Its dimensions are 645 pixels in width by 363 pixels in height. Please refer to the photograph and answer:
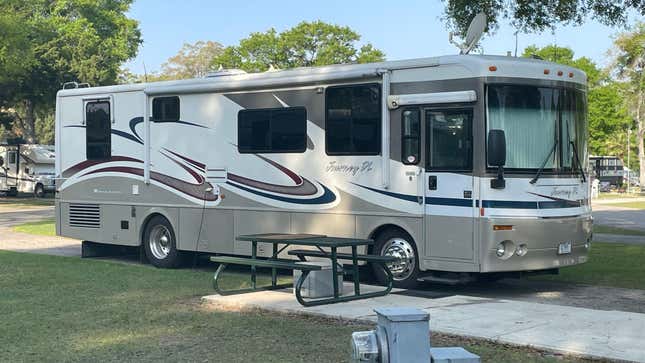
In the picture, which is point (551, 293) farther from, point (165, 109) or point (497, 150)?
point (165, 109)

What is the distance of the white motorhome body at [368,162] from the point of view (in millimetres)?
10516

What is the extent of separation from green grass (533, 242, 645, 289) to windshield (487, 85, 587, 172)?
2.23 m

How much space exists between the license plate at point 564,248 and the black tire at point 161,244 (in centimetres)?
647

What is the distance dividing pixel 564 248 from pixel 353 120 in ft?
11.2

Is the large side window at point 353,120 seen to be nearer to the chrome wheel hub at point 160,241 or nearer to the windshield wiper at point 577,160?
the windshield wiper at point 577,160

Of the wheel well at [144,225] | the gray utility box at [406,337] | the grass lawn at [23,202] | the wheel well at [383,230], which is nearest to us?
the gray utility box at [406,337]

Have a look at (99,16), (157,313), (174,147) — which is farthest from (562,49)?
(157,313)

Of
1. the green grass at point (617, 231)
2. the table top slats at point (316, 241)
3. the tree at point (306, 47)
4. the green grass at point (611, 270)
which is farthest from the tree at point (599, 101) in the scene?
the table top slats at point (316, 241)

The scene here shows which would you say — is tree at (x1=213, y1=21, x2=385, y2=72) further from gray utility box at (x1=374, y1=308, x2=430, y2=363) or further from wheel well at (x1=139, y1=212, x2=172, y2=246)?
gray utility box at (x1=374, y1=308, x2=430, y2=363)

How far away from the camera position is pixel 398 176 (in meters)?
11.2

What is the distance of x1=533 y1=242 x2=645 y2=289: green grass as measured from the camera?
1221cm

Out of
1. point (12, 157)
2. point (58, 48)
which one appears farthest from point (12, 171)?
point (58, 48)

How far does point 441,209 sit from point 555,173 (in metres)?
1.60

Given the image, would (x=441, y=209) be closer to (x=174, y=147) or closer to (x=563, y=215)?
(x=563, y=215)
